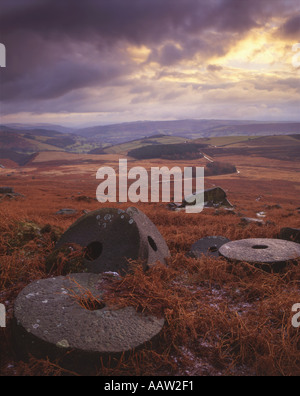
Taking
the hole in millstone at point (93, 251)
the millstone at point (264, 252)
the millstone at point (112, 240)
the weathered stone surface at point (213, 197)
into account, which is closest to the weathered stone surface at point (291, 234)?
the millstone at point (264, 252)

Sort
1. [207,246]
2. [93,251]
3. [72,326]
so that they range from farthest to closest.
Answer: [207,246] → [93,251] → [72,326]

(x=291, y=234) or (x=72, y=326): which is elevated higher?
(x=72, y=326)

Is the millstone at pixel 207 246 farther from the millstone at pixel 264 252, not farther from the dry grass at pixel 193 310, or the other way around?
the dry grass at pixel 193 310

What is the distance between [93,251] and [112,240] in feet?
1.91

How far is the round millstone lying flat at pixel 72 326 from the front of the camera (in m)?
3.29

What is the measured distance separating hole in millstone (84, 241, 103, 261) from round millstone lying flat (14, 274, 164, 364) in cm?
146

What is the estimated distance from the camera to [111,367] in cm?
327

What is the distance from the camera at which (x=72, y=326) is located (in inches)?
141

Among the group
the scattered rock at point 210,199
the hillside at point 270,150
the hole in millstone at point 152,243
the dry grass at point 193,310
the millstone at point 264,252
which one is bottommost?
the scattered rock at point 210,199

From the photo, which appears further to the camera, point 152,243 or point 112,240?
point 152,243

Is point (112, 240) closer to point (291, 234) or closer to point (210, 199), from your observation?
point (291, 234)

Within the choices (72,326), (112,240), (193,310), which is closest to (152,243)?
(112,240)

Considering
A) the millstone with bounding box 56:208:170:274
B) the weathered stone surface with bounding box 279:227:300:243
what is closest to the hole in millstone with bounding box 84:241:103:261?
the millstone with bounding box 56:208:170:274

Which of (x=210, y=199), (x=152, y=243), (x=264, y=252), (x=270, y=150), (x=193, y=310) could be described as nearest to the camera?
(x=193, y=310)
